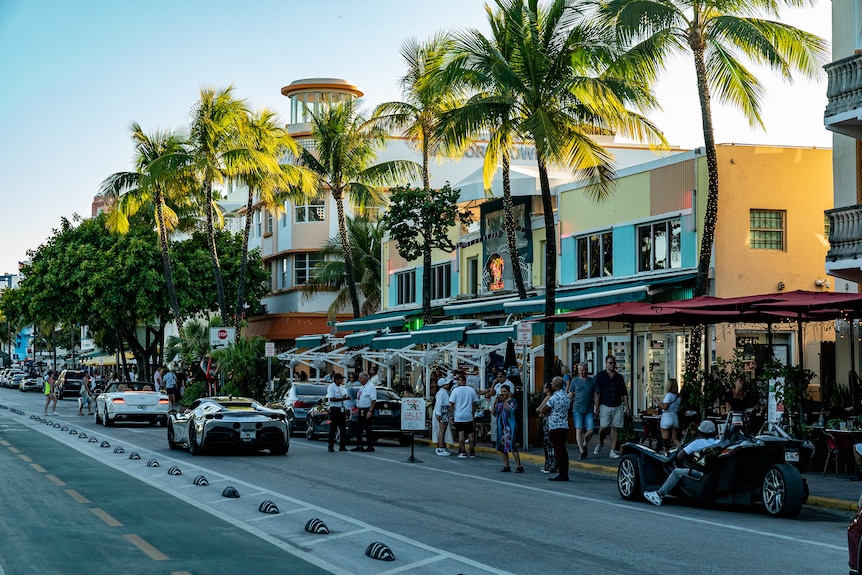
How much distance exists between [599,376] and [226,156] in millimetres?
23022

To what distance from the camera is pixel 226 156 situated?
41.7 metres

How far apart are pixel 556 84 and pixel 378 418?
8.97 m

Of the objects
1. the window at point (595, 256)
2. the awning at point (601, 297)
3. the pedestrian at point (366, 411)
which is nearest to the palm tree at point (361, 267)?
the window at point (595, 256)

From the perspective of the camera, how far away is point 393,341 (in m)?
30.9

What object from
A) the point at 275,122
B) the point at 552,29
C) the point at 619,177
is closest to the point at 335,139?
the point at 275,122

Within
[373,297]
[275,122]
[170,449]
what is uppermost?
[275,122]

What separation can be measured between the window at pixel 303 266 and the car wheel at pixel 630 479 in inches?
1698

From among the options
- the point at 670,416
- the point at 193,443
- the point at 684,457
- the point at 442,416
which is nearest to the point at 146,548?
the point at 684,457

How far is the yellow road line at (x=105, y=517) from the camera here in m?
12.0

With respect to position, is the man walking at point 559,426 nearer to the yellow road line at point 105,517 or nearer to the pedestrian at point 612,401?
the pedestrian at point 612,401

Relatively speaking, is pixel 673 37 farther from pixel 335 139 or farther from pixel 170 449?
pixel 335 139

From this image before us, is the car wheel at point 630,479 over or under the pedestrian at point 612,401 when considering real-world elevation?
under

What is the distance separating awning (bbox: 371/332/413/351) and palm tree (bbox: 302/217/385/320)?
62.7ft

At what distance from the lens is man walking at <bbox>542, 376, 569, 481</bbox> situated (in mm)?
18250
